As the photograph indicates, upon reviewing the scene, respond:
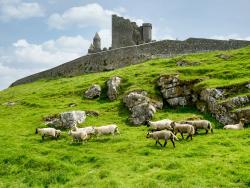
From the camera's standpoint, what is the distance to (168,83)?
40531mm

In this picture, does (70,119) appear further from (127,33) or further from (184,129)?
(127,33)

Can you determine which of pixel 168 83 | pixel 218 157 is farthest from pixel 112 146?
pixel 168 83

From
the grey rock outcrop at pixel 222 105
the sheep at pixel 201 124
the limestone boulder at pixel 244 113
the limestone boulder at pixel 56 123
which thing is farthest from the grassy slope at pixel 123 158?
the limestone boulder at pixel 244 113

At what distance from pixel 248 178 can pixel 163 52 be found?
44396 millimetres

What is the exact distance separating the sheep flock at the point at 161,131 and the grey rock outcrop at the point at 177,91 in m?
6.33

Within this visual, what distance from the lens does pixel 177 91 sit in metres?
39.3

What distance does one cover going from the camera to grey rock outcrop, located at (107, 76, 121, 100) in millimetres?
42812

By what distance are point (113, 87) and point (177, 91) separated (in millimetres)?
6884

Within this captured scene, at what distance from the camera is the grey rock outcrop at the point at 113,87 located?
42.8 meters

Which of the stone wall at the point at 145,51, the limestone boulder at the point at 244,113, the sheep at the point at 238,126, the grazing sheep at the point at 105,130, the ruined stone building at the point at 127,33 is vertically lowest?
the grazing sheep at the point at 105,130

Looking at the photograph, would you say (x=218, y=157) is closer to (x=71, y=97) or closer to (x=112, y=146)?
(x=112, y=146)

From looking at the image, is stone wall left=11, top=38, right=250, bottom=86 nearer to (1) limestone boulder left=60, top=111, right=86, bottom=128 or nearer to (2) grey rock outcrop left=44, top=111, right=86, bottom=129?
(2) grey rock outcrop left=44, top=111, right=86, bottom=129

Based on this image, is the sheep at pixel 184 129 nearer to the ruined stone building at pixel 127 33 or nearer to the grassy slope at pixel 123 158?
the grassy slope at pixel 123 158

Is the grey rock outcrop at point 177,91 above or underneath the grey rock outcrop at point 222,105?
above
